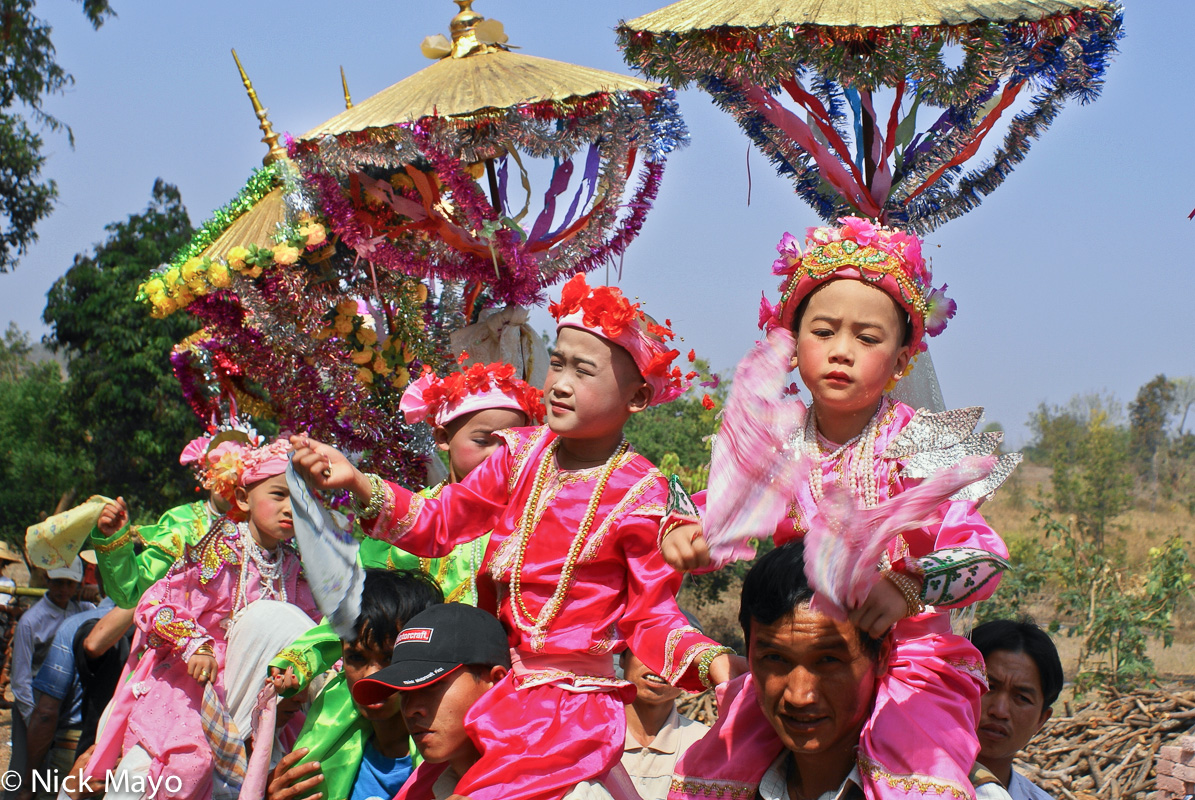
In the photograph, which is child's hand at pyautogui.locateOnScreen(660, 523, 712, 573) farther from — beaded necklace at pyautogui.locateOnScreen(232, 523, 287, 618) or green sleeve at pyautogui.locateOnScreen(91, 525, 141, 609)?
green sleeve at pyautogui.locateOnScreen(91, 525, 141, 609)

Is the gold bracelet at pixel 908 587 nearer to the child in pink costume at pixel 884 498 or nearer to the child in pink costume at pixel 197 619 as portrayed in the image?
the child in pink costume at pixel 884 498

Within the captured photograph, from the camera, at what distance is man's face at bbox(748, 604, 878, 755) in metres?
2.42

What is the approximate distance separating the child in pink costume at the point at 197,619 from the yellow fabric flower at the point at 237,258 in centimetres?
142

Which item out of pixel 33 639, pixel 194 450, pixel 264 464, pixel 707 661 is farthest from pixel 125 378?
pixel 707 661

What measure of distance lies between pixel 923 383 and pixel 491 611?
5.35ft

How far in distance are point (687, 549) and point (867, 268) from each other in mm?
903

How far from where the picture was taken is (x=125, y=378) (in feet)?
51.3

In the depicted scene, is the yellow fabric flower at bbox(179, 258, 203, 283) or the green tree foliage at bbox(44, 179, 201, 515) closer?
the yellow fabric flower at bbox(179, 258, 203, 283)

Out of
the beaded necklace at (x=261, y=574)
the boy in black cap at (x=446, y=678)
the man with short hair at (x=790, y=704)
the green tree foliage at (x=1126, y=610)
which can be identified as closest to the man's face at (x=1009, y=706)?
the man with short hair at (x=790, y=704)

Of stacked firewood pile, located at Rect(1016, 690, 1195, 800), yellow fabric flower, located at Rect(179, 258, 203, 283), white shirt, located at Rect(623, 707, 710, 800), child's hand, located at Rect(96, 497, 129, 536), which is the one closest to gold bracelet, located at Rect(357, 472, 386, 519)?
white shirt, located at Rect(623, 707, 710, 800)

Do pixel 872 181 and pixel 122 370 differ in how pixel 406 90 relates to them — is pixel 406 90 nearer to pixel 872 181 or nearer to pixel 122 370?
pixel 872 181

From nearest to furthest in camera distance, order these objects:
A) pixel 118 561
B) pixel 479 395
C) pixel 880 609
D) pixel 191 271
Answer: pixel 880 609, pixel 479 395, pixel 118 561, pixel 191 271

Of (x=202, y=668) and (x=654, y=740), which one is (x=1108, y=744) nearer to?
(x=654, y=740)

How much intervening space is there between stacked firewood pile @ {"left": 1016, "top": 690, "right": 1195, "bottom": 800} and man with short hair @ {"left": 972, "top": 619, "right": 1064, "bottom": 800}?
2.99 metres
